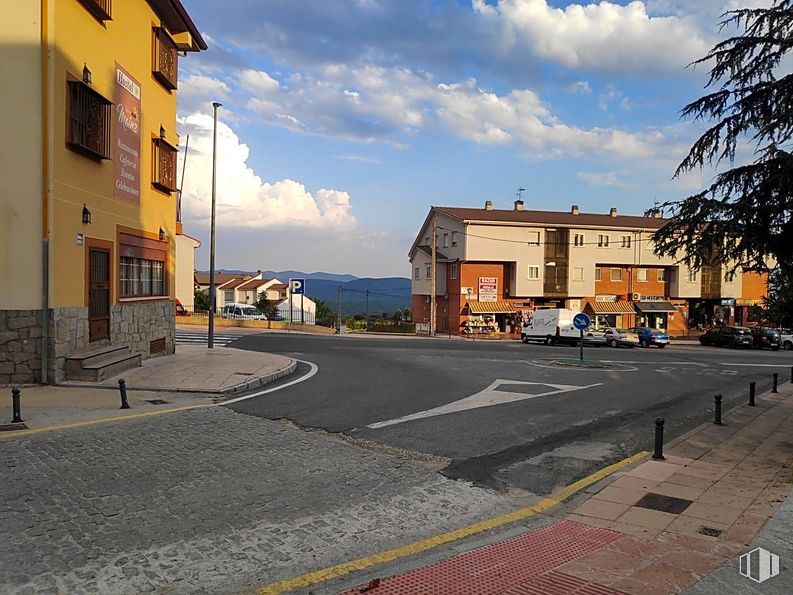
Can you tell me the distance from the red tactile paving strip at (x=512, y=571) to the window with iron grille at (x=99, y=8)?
1414 centimetres

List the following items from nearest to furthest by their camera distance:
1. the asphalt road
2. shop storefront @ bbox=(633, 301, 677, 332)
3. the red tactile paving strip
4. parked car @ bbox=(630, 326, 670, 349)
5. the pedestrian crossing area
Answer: the red tactile paving strip → the asphalt road → the pedestrian crossing area → parked car @ bbox=(630, 326, 670, 349) → shop storefront @ bbox=(633, 301, 677, 332)

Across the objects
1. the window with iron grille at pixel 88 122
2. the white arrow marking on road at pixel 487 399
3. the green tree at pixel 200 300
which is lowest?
the white arrow marking on road at pixel 487 399

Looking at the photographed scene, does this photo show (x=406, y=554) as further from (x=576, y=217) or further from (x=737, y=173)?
(x=576, y=217)

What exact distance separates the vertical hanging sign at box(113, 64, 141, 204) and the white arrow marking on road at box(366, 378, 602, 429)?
32.9ft

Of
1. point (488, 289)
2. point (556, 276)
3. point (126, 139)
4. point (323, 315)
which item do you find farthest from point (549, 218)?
point (126, 139)

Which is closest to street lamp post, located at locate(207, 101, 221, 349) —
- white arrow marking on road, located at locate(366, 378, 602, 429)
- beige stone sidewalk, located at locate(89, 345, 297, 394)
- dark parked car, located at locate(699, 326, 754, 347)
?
beige stone sidewalk, located at locate(89, 345, 297, 394)

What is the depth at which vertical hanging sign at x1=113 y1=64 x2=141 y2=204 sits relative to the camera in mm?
15719

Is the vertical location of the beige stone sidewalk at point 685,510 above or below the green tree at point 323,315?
above

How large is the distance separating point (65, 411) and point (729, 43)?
39.7 ft

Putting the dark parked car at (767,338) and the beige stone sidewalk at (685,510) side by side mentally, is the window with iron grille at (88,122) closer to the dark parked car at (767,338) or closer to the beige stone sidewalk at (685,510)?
the beige stone sidewalk at (685,510)

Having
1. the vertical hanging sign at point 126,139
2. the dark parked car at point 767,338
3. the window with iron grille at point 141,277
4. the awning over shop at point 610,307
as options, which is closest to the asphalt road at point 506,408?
the window with iron grille at point 141,277

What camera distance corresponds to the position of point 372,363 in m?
21.0

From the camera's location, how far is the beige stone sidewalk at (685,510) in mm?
4863

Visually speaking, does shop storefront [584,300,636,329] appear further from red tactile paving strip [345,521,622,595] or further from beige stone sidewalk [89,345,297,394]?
red tactile paving strip [345,521,622,595]
